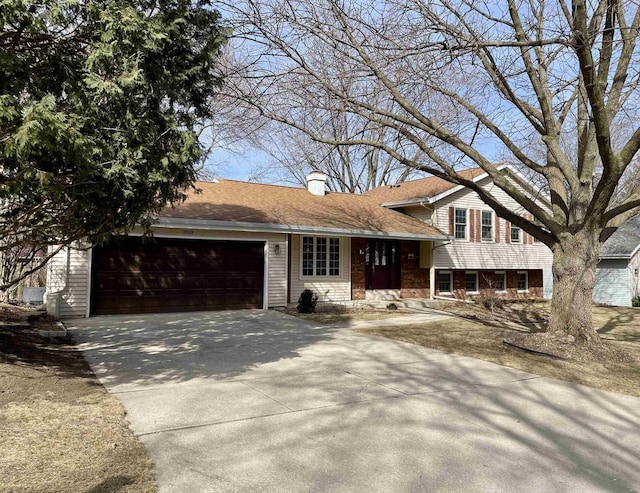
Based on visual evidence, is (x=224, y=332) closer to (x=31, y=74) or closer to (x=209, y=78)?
(x=209, y=78)

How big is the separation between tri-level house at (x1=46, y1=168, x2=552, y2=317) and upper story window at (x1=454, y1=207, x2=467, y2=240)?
44 mm

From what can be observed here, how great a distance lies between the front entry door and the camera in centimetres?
1684

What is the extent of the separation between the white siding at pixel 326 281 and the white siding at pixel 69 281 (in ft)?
19.8

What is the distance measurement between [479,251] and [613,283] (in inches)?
354

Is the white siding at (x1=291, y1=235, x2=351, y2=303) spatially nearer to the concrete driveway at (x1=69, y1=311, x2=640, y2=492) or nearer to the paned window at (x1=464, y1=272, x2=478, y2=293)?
the paned window at (x1=464, y1=272, x2=478, y2=293)

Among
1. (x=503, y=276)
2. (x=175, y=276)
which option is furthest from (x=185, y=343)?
(x=503, y=276)

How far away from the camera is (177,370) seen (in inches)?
251

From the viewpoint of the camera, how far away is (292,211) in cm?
1536

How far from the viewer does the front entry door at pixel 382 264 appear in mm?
16844

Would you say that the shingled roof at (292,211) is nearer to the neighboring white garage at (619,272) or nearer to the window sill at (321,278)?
the window sill at (321,278)

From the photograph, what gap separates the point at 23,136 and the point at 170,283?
965 cm

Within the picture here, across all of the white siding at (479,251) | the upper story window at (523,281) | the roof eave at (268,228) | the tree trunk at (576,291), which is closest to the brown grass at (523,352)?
the tree trunk at (576,291)

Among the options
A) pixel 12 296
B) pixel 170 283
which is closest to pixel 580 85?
pixel 170 283

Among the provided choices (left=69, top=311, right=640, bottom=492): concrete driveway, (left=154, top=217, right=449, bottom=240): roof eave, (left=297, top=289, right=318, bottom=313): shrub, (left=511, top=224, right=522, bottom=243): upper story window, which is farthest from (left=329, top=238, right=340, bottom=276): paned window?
(left=511, top=224, right=522, bottom=243): upper story window
